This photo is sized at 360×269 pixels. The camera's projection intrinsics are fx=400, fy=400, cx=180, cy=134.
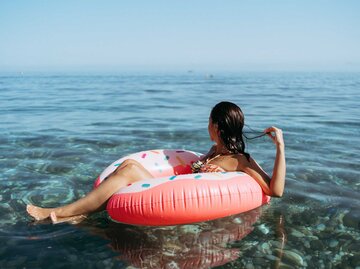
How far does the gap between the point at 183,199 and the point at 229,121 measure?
0.83 metres

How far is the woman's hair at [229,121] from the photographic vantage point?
357 cm

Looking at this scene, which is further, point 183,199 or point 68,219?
point 68,219

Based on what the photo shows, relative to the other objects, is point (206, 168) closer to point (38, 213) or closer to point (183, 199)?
point (183, 199)

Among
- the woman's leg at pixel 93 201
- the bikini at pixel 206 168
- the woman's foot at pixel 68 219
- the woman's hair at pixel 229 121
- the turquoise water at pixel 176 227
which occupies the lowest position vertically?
the turquoise water at pixel 176 227

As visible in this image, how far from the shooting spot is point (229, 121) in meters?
3.58

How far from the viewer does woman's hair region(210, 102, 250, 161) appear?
11.7 feet

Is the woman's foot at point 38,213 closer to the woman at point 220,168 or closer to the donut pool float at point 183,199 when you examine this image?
the woman at point 220,168

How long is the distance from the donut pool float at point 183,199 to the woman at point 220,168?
12 centimetres

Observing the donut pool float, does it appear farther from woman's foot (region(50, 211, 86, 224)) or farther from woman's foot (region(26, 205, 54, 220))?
woman's foot (region(26, 205, 54, 220))

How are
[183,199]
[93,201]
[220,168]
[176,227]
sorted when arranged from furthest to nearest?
[220,168], [176,227], [93,201], [183,199]

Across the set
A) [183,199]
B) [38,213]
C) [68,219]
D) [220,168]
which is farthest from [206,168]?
[38,213]

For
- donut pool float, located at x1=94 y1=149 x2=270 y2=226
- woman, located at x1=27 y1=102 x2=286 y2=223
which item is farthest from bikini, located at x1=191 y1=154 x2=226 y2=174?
donut pool float, located at x1=94 y1=149 x2=270 y2=226

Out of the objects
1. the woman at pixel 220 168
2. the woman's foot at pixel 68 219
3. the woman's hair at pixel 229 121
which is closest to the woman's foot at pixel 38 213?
the woman at pixel 220 168

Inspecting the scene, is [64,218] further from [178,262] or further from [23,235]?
[178,262]
